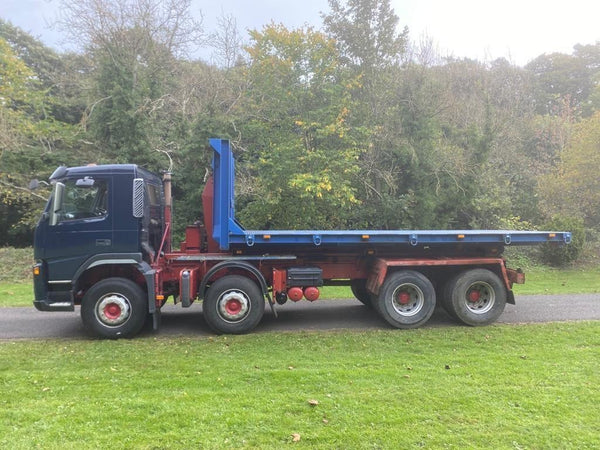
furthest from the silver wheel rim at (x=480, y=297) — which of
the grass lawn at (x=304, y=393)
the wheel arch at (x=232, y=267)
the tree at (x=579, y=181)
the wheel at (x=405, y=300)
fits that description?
the tree at (x=579, y=181)

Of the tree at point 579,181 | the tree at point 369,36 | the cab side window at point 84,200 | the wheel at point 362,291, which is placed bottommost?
the wheel at point 362,291

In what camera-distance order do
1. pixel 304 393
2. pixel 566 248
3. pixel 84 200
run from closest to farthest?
1. pixel 304 393
2. pixel 84 200
3. pixel 566 248

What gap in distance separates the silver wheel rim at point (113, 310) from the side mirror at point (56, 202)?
143 cm

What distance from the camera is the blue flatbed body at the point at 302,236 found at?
6633 millimetres

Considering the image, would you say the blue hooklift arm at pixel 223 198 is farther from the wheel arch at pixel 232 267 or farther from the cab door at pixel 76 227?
the cab door at pixel 76 227

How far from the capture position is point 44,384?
14.3 feet

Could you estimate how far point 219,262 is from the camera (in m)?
6.84

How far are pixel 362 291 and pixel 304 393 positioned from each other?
4605mm

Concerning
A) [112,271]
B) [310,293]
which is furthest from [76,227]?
[310,293]

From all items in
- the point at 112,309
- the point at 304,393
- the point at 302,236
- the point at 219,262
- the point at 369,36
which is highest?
the point at 369,36

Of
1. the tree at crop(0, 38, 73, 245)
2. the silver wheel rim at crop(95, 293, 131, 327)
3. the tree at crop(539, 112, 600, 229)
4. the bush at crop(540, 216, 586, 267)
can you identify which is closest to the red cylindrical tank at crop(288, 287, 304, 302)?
the silver wheel rim at crop(95, 293, 131, 327)

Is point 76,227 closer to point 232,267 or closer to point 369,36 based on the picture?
point 232,267

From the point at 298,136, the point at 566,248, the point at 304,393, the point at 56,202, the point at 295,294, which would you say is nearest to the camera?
the point at 304,393

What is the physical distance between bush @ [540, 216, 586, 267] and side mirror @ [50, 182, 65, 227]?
1600cm
